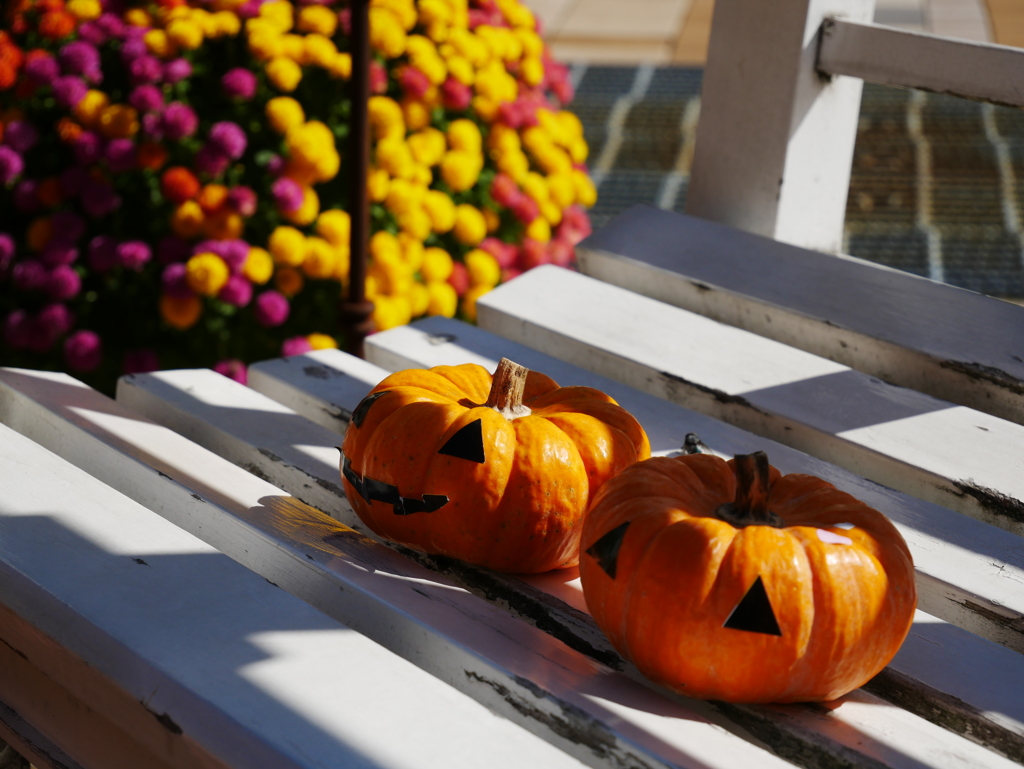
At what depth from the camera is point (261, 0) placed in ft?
8.44

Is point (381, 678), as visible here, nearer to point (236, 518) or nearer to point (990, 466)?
point (236, 518)

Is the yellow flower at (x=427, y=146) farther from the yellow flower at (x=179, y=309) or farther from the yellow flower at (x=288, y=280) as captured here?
the yellow flower at (x=179, y=309)

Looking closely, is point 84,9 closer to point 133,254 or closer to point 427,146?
point 133,254

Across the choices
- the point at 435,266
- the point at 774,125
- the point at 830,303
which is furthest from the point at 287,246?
the point at 830,303

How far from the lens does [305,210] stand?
2527 millimetres

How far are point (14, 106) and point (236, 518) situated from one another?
167 cm

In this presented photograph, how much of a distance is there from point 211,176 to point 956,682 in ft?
6.51

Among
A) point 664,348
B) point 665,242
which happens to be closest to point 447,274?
point 665,242

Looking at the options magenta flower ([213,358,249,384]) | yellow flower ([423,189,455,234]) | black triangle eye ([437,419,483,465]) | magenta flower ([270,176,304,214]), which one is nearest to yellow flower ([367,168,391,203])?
yellow flower ([423,189,455,234])

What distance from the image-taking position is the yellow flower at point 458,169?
8.97 ft

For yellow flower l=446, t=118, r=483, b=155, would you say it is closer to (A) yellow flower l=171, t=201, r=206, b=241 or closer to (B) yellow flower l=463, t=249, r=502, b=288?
(B) yellow flower l=463, t=249, r=502, b=288

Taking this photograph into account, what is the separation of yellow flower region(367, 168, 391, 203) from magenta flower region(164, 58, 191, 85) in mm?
493

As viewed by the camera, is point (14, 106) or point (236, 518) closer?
point (236, 518)

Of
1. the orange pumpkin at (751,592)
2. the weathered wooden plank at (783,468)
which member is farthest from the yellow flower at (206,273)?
the orange pumpkin at (751,592)
